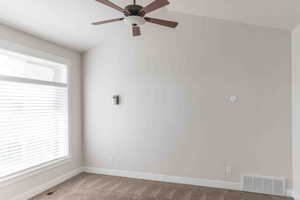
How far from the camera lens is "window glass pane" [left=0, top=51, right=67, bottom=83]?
3.27 meters

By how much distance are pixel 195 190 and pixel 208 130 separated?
1120mm

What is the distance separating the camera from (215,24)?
392 cm

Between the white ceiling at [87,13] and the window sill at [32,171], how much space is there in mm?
2306

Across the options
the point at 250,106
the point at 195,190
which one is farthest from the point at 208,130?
the point at 195,190

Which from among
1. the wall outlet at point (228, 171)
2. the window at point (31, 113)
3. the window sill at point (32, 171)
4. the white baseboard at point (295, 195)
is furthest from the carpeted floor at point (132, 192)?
the window at point (31, 113)

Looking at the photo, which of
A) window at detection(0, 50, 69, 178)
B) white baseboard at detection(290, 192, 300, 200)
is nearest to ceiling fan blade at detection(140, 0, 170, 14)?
window at detection(0, 50, 69, 178)

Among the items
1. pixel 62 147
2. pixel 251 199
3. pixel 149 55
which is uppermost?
pixel 149 55

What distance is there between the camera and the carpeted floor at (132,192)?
3545 millimetres

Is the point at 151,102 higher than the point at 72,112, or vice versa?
the point at 151,102

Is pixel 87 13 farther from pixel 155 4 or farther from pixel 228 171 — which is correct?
pixel 228 171

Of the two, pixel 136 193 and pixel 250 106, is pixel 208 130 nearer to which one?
pixel 250 106

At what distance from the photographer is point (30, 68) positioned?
12.2ft

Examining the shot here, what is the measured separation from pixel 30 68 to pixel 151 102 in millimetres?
2319

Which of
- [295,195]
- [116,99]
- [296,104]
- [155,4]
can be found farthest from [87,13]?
[295,195]
